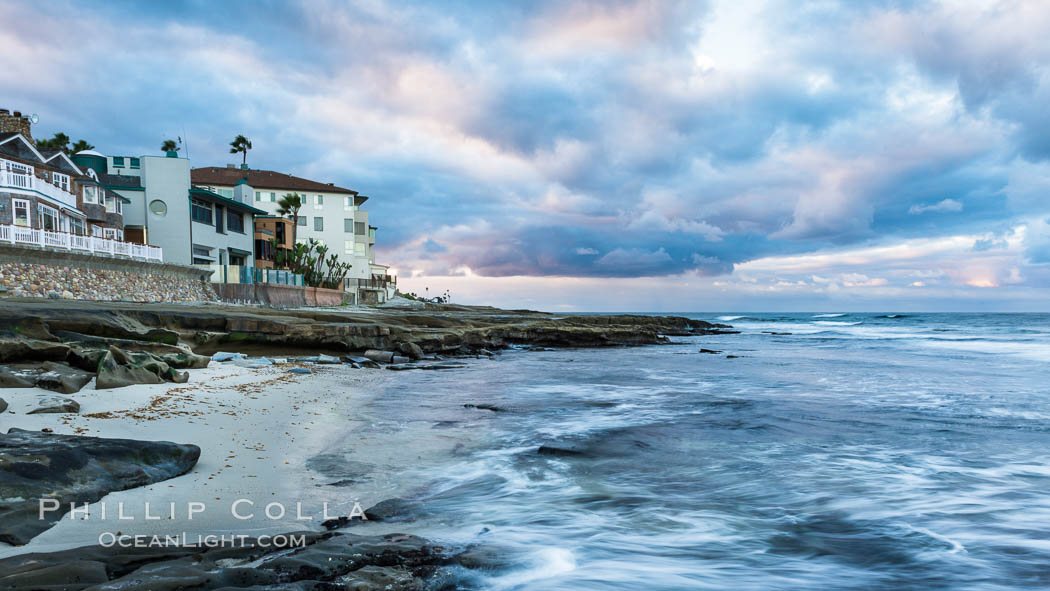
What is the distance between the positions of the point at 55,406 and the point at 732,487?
7091mm

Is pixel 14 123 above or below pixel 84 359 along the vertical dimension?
above

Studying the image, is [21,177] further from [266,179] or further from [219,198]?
[266,179]

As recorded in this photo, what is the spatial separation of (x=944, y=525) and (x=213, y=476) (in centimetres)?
615

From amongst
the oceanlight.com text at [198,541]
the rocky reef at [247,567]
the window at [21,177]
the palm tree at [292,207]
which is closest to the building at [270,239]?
the palm tree at [292,207]

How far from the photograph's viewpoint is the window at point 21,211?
26969mm

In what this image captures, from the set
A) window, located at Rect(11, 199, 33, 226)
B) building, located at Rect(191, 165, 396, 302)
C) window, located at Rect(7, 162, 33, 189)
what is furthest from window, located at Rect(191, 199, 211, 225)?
building, located at Rect(191, 165, 396, 302)

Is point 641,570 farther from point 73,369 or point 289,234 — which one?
point 289,234

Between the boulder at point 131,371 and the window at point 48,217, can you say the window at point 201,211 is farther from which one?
the boulder at point 131,371

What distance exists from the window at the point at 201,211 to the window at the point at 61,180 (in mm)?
6648

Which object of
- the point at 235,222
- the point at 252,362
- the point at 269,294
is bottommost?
the point at 252,362

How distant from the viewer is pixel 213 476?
15.4 ft

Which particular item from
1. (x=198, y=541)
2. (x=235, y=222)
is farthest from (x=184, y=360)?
(x=235, y=222)

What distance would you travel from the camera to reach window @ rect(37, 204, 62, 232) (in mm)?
A: 28297

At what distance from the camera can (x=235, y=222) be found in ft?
131
